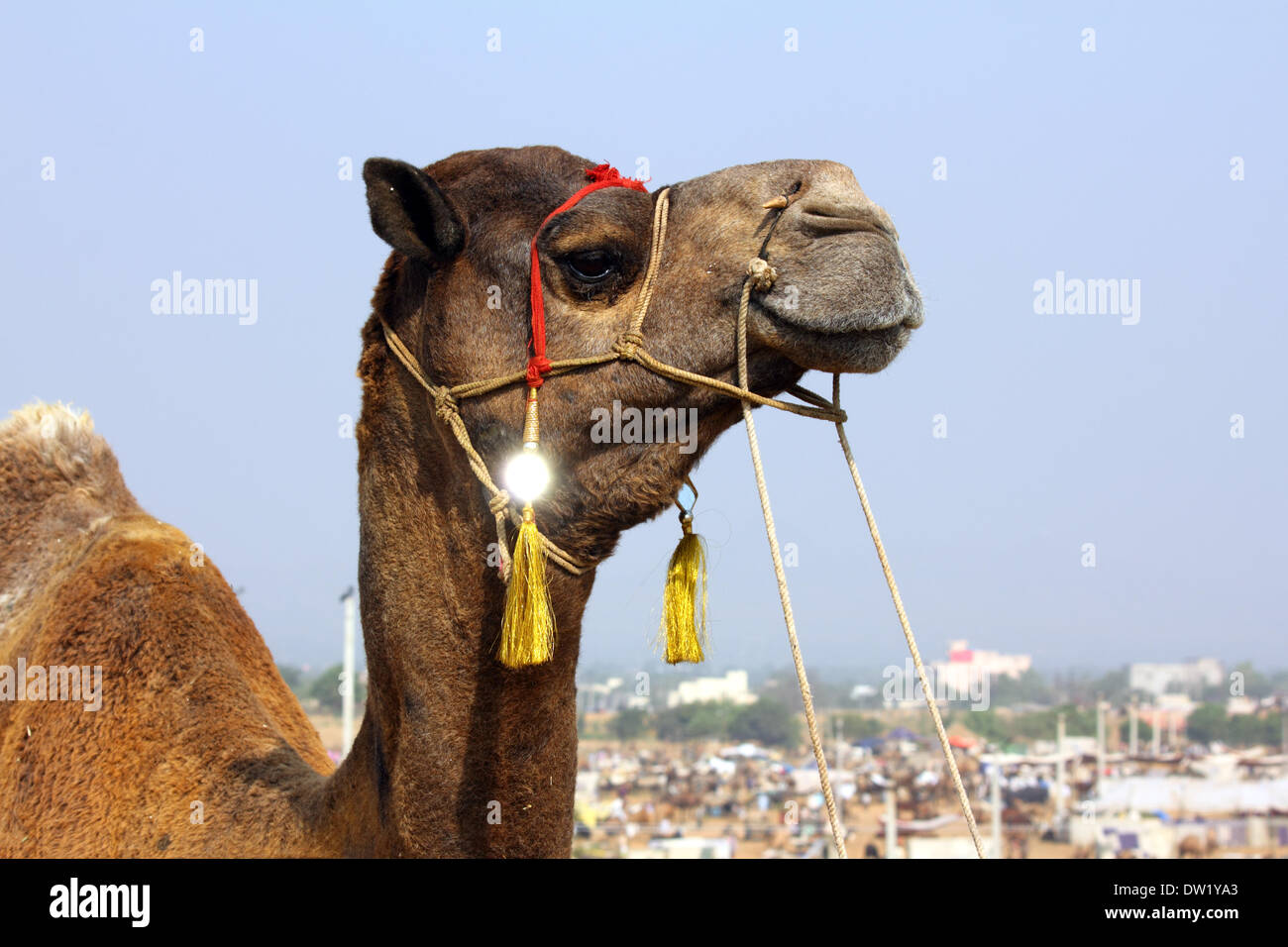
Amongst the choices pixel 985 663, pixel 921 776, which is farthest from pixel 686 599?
pixel 985 663

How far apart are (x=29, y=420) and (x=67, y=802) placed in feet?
8.54

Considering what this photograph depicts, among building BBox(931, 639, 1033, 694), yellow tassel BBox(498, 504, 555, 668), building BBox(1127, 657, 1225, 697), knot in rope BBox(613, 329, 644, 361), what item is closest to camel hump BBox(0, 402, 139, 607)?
yellow tassel BBox(498, 504, 555, 668)

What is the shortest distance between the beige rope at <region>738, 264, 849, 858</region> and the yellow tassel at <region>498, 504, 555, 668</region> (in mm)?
745

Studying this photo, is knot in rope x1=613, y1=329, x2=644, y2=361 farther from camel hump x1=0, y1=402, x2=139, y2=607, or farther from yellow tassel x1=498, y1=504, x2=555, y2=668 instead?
camel hump x1=0, y1=402, x2=139, y2=607

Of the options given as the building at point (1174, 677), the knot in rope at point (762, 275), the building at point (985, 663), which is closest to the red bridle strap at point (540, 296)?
the knot in rope at point (762, 275)

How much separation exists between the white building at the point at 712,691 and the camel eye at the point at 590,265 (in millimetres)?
86306

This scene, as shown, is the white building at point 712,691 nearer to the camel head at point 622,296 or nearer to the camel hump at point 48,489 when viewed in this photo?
the camel hump at point 48,489

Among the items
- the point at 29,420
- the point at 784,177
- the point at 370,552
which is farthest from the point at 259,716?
the point at 784,177

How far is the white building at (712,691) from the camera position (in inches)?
3684

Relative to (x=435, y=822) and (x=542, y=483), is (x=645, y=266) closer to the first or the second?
(x=542, y=483)

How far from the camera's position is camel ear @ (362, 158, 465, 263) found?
13.0 ft

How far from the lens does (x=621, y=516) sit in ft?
12.6

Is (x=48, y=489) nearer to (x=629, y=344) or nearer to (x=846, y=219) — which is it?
(x=629, y=344)

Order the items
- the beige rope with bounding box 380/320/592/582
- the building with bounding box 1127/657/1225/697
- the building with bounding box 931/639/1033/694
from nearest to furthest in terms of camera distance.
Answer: the beige rope with bounding box 380/320/592/582, the building with bounding box 931/639/1033/694, the building with bounding box 1127/657/1225/697
